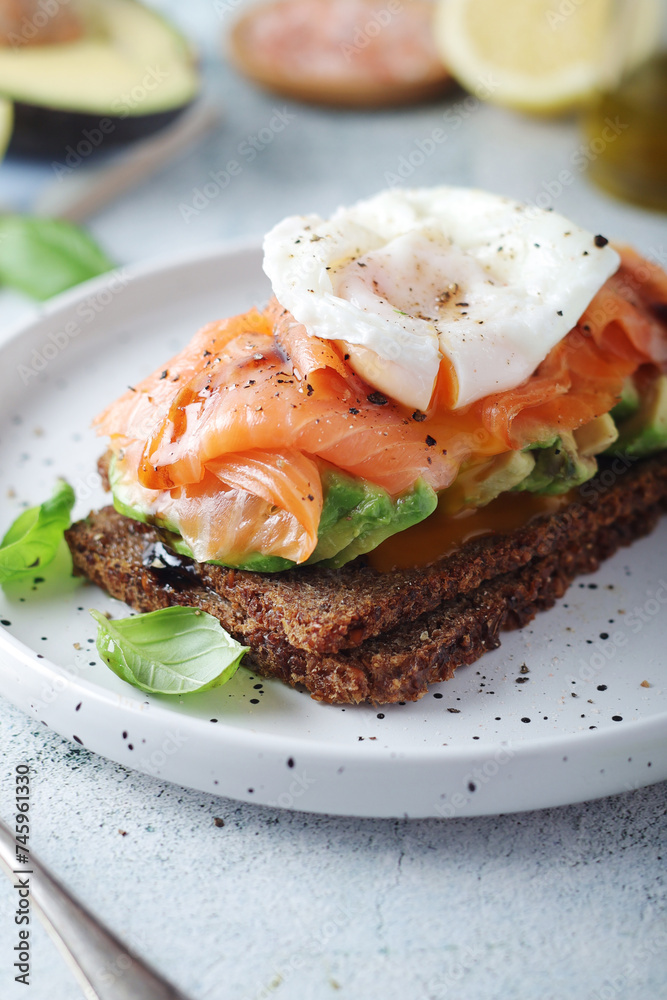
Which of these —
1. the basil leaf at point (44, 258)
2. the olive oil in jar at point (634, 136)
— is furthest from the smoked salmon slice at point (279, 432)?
the olive oil in jar at point (634, 136)

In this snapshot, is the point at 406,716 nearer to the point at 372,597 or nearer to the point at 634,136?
the point at 372,597

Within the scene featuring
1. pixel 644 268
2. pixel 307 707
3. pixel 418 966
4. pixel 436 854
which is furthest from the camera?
pixel 644 268

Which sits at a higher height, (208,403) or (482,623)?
(208,403)

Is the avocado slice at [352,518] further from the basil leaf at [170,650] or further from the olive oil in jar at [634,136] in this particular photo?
the olive oil in jar at [634,136]

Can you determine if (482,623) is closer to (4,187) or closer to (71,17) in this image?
(4,187)

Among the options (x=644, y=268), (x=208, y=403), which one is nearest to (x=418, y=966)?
(x=208, y=403)
